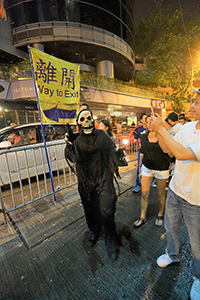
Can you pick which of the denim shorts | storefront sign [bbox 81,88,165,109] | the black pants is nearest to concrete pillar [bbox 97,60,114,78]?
storefront sign [bbox 81,88,165,109]

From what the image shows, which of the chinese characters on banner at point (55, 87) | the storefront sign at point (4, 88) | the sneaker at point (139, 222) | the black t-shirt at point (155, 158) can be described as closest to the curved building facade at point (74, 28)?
the storefront sign at point (4, 88)

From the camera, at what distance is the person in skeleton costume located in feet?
6.48

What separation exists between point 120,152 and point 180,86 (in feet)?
79.3

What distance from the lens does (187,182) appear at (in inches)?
58.0

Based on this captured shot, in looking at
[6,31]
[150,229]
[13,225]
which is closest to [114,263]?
[150,229]

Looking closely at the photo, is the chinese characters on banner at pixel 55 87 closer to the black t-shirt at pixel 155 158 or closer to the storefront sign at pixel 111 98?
the black t-shirt at pixel 155 158

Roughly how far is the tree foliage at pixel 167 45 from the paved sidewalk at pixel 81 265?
65.5 ft

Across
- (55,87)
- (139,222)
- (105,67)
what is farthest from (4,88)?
(139,222)

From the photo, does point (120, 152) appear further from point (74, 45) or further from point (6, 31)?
point (6, 31)

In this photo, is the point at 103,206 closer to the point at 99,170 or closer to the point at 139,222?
the point at 99,170

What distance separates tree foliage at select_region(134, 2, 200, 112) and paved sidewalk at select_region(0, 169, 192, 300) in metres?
20.0

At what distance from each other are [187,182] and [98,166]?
104 centimetres

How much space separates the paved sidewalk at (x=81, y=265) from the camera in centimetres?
165

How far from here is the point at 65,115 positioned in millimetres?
3576
